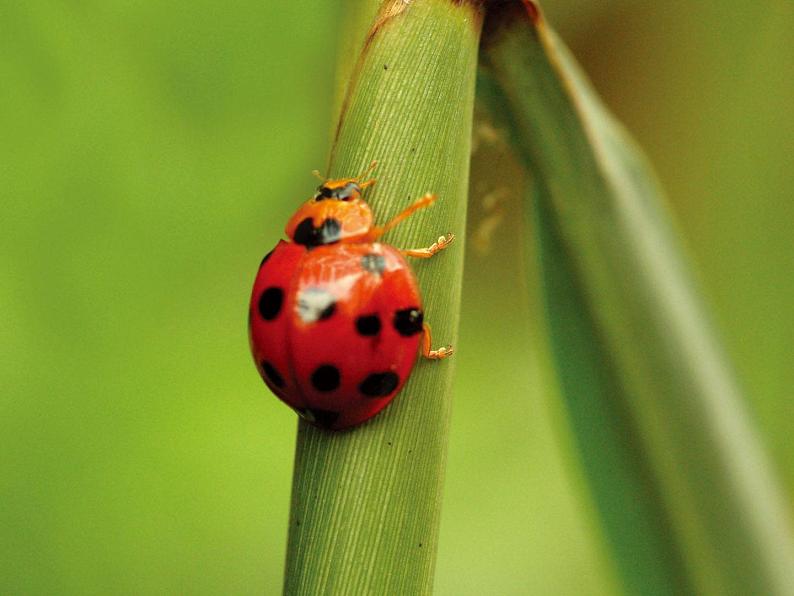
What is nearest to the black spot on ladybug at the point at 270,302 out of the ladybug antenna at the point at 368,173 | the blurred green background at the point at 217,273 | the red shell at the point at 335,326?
the red shell at the point at 335,326

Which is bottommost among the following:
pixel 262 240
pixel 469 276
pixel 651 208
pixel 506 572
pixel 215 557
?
pixel 506 572

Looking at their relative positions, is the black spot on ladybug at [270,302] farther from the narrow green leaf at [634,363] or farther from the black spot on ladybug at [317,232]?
the narrow green leaf at [634,363]

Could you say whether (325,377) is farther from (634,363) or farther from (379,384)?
(634,363)

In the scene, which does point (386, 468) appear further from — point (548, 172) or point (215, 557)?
point (215, 557)

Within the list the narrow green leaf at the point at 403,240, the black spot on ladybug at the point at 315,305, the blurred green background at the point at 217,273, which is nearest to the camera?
the narrow green leaf at the point at 403,240

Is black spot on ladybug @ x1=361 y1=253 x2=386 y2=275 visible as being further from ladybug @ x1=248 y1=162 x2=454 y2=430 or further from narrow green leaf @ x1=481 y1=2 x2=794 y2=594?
narrow green leaf @ x1=481 y1=2 x2=794 y2=594

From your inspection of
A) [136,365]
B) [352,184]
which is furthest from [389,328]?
[136,365]

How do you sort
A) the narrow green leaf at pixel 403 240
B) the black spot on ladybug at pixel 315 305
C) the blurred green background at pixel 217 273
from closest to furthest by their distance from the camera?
the narrow green leaf at pixel 403 240, the black spot on ladybug at pixel 315 305, the blurred green background at pixel 217 273

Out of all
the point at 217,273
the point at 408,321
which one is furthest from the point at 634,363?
the point at 217,273
